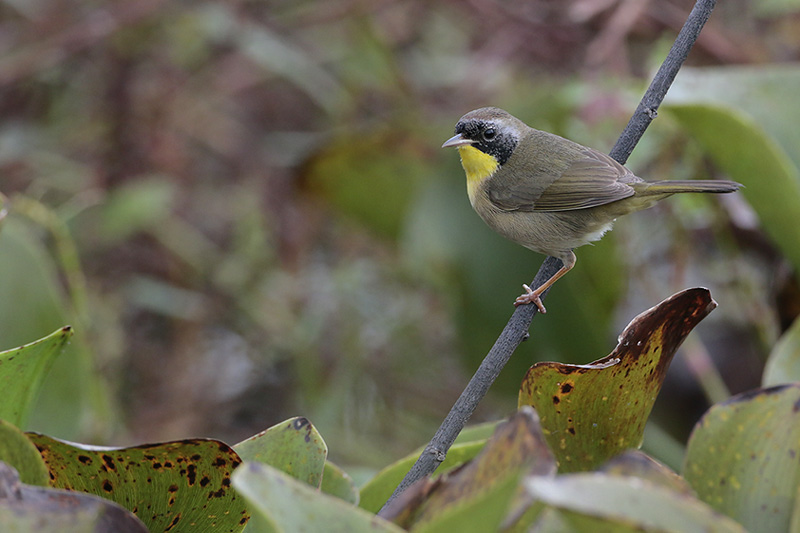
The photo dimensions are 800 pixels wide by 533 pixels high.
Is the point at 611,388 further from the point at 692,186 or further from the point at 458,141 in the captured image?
the point at 458,141

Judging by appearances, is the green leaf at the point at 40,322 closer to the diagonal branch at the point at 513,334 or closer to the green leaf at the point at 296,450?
the green leaf at the point at 296,450

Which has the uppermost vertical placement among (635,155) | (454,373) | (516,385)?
(635,155)

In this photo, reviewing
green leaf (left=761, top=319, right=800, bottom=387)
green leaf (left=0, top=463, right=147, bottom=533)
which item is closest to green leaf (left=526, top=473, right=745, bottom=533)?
green leaf (left=0, top=463, right=147, bottom=533)

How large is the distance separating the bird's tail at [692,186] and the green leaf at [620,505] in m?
1.05

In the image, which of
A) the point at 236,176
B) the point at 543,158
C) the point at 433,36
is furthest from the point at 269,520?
the point at 433,36

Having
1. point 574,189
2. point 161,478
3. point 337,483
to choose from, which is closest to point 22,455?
point 161,478

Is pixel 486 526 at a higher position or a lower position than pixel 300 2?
lower

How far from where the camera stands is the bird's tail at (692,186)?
1.73 meters

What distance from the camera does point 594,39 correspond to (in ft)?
12.6

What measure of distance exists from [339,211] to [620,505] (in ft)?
10.1

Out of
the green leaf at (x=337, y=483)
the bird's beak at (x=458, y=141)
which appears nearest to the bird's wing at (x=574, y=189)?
the bird's beak at (x=458, y=141)

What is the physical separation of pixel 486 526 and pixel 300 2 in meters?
4.39

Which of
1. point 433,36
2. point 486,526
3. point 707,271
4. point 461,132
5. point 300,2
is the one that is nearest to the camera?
point 486,526

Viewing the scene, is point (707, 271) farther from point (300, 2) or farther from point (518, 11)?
point (300, 2)
